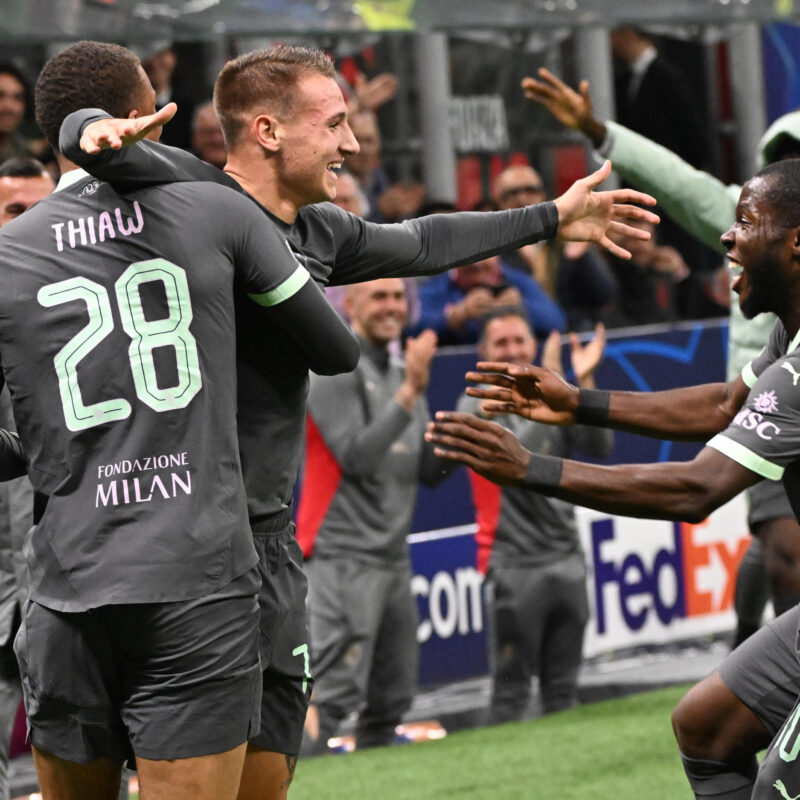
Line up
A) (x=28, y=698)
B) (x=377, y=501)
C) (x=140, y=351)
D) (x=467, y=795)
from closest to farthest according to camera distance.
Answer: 1. (x=140, y=351)
2. (x=28, y=698)
3. (x=467, y=795)
4. (x=377, y=501)

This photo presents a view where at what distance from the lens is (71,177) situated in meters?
3.24

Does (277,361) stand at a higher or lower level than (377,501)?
higher

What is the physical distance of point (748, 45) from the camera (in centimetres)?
1050

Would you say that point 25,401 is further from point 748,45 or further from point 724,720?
point 748,45

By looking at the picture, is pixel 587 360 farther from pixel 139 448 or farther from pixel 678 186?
pixel 139 448

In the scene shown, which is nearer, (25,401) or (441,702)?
(25,401)

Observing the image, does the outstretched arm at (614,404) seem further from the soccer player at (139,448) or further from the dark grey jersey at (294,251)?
the soccer player at (139,448)

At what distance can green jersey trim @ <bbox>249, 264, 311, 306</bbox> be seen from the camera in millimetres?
3084

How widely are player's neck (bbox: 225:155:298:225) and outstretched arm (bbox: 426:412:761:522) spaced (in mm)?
587

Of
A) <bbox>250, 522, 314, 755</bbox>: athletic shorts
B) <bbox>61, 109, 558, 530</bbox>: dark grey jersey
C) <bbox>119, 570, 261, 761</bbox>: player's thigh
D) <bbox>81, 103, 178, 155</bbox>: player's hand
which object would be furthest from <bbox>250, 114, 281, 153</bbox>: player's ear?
<bbox>119, 570, 261, 761</bbox>: player's thigh

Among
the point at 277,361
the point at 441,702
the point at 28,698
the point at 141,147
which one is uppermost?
the point at 141,147

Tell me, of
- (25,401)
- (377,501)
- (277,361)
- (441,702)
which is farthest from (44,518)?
(441,702)

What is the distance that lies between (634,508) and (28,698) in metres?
1.38

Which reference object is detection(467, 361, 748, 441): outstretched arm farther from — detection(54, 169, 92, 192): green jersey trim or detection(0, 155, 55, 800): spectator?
detection(0, 155, 55, 800): spectator
